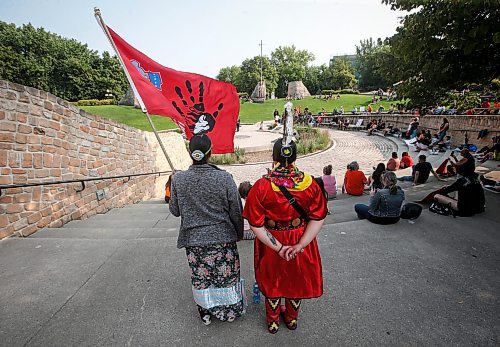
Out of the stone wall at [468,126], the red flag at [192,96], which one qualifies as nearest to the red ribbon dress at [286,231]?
the red flag at [192,96]

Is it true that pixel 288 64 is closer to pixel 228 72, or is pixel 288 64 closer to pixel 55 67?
pixel 228 72

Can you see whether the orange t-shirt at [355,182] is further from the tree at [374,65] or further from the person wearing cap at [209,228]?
the person wearing cap at [209,228]

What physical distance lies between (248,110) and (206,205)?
41.2m

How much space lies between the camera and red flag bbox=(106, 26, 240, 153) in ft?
13.9

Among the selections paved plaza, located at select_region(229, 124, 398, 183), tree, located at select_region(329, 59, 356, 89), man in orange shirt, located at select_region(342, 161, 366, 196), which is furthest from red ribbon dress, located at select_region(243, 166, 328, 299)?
tree, located at select_region(329, 59, 356, 89)

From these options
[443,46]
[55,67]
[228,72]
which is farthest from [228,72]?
[443,46]

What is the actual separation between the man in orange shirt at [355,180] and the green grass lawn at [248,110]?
23883 millimetres

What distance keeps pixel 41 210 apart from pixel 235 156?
11997 millimetres

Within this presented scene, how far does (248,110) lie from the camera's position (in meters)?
42.0

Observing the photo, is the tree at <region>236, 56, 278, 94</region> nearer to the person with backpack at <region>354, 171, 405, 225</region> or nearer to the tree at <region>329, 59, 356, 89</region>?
the tree at <region>329, 59, 356, 89</region>

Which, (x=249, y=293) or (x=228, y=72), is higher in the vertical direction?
(x=228, y=72)

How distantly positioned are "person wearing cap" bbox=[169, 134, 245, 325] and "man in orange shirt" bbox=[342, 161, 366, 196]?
6005 mm

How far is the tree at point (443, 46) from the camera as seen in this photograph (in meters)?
4.14

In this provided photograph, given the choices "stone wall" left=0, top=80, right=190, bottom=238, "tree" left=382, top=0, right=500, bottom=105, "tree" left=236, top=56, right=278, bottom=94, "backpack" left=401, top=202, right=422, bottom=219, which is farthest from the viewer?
"tree" left=236, top=56, right=278, bottom=94
